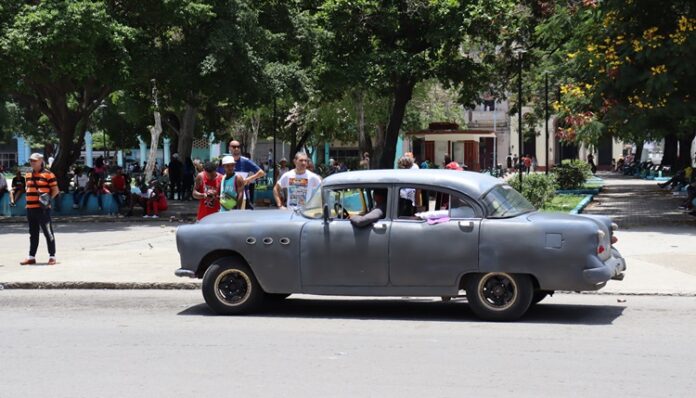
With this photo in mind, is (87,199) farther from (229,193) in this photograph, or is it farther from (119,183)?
(229,193)

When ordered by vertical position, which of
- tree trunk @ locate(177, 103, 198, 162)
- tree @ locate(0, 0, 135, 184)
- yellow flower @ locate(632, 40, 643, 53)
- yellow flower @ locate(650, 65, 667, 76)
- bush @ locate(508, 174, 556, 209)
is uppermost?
tree @ locate(0, 0, 135, 184)

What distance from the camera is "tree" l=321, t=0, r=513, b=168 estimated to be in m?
29.8

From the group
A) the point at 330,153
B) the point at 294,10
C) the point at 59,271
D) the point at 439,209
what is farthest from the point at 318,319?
the point at 330,153

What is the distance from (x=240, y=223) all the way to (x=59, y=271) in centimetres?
489

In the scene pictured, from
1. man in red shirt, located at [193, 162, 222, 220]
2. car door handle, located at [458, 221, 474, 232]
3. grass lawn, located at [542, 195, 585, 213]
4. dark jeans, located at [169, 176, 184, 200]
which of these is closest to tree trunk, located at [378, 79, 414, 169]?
grass lawn, located at [542, 195, 585, 213]

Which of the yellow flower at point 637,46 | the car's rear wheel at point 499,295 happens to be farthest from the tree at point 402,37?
the car's rear wheel at point 499,295

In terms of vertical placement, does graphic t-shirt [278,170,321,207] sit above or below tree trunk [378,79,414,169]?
below

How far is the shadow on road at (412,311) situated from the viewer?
384 inches

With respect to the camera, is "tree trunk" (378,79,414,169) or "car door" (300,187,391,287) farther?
"tree trunk" (378,79,414,169)

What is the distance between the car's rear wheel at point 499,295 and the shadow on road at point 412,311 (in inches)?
9.4

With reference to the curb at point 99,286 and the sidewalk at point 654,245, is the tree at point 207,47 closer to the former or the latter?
the sidewalk at point 654,245

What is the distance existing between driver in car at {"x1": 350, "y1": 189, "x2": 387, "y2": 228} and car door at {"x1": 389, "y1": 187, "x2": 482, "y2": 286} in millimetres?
175

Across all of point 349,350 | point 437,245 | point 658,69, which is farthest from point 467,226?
point 658,69

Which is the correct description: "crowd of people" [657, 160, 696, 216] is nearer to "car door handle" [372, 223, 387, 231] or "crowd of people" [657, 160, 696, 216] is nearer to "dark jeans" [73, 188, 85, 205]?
"car door handle" [372, 223, 387, 231]
